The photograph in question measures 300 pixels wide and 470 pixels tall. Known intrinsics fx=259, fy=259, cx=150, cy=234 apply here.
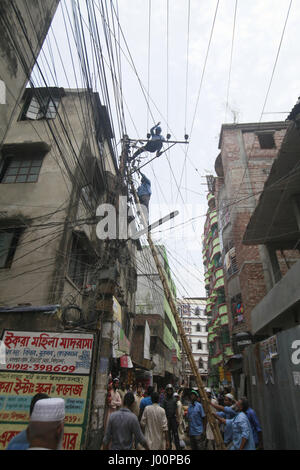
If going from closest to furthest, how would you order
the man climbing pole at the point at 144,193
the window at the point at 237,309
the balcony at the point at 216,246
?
1. the man climbing pole at the point at 144,193
2. the window at the point at 237,309
3. the balcony at the point at 216,246

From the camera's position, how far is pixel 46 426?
2.07 metres

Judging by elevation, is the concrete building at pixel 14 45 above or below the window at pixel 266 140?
below

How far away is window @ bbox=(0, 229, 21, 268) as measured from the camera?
29.6ft

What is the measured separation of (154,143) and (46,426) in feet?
33.5

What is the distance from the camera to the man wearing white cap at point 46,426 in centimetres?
200

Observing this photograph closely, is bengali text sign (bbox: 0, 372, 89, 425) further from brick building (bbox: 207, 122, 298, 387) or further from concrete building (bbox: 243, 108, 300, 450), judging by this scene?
brick building (bbox: 207, 122, 298, 387)

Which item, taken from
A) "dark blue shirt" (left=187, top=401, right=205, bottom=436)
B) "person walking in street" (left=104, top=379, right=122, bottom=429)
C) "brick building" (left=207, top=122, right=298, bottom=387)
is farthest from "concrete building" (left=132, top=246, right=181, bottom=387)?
"dark blue shirt" (left=187, top=401, right=205, bottom=436)

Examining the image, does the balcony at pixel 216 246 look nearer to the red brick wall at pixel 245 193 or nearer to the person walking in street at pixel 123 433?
the red brick wall at pixel 245 193

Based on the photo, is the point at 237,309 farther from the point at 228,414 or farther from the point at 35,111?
the point at 35,111

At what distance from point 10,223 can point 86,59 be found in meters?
6.46

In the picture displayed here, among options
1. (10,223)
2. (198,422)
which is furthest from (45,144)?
(198,422)

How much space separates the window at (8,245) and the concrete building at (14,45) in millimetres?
4012

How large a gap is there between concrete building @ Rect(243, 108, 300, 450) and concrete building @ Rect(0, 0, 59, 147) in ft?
23.9

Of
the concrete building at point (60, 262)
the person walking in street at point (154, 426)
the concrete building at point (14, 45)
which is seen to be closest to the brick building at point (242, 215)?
the concrete building at point (60, 262)
